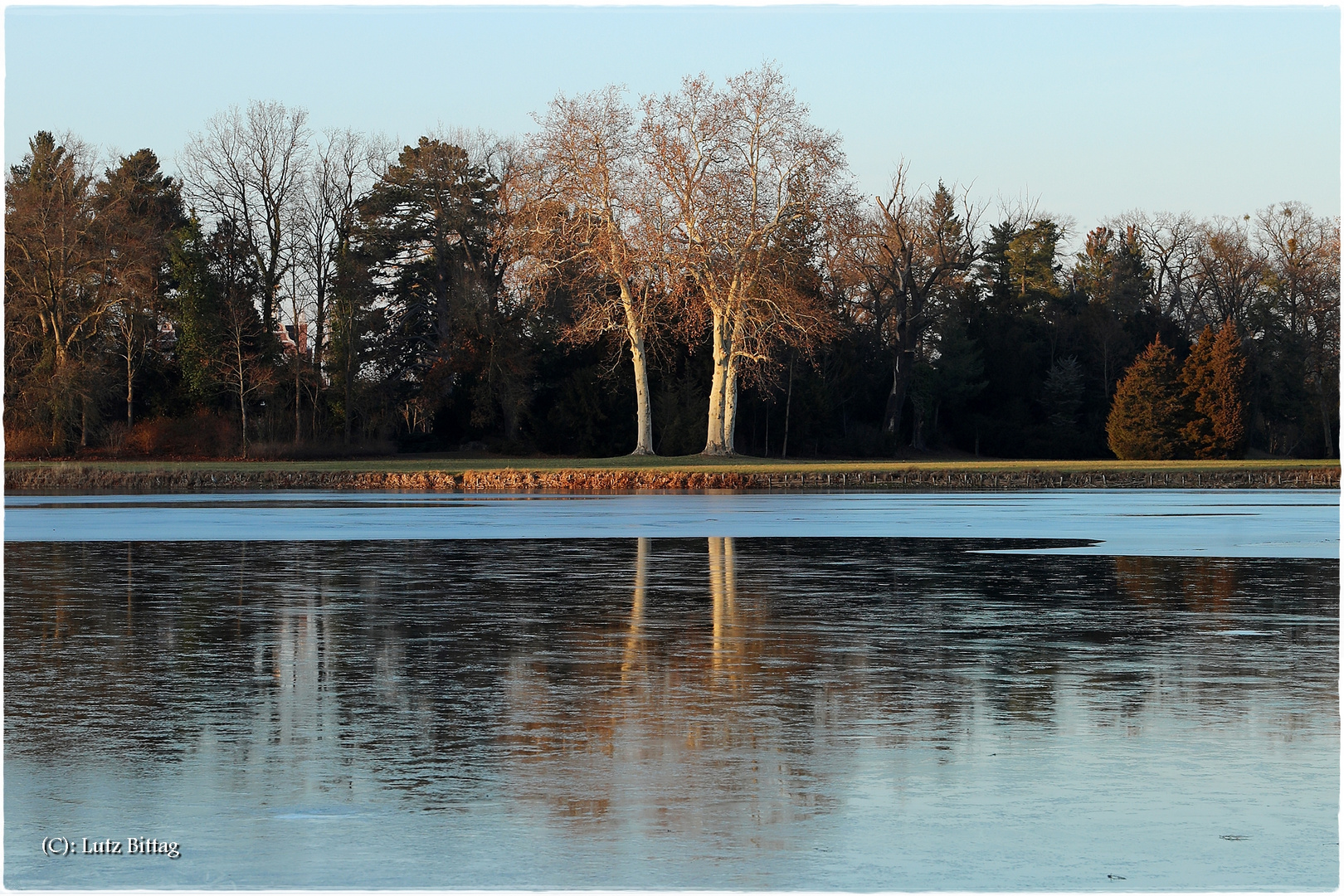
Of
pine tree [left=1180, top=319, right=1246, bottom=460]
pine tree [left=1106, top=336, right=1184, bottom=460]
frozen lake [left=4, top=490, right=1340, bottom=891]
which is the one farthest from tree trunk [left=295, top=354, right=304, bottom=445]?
frozen lake [left=4, top=490, right=1340, bottom=891]

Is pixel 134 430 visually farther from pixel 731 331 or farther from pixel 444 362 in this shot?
pixel 731 331

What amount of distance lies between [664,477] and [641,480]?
117cm

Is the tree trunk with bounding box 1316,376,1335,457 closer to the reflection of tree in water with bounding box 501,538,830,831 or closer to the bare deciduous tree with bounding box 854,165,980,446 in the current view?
the bare deciduous tree with bounding box 854,165,980,446

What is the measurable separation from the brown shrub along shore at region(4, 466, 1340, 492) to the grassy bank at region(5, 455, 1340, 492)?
0.03 metres

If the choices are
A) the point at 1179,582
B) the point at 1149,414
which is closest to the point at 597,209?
the point at 1149,414

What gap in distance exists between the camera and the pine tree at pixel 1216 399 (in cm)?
7488

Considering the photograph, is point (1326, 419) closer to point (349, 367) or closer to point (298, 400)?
point (349, 367)

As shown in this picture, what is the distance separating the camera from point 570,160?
64.4 metres

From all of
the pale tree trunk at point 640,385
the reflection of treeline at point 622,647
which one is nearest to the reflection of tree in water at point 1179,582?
the reflection of treeline at point 622,647

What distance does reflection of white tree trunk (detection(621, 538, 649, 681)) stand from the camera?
38.4 feet

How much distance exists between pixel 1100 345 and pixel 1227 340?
12943 mm

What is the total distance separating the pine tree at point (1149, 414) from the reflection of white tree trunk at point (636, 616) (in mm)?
56077

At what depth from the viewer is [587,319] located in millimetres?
64625

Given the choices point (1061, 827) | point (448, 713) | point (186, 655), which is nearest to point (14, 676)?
point (186, 655)
